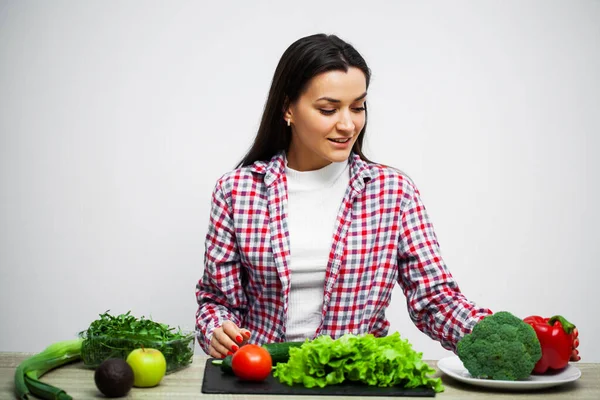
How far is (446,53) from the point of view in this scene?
15.2ft

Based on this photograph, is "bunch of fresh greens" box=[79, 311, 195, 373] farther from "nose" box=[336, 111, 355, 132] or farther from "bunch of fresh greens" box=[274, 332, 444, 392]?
"nose" box=[336, 111, 355, 132]

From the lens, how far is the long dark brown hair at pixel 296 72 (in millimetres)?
3068

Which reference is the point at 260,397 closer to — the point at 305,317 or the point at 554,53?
the point at 305,317

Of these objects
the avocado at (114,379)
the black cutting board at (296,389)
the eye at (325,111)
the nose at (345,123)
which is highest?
the eye at (325,111)

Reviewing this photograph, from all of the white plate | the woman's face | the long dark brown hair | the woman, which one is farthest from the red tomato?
the long dark brown hair

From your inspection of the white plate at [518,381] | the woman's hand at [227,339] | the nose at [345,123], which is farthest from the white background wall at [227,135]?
the white plate at [518,381]

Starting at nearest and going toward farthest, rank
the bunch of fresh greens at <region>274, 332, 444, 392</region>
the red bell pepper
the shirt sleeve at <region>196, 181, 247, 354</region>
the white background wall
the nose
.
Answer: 1. the bunch of fresh greens at <region>274, 332, 444, 392</region>
2. the red bell pepper
3. the nose
4. the shirt sleeve at <region>196, 181, 247, 354</region>
5. the white background wall

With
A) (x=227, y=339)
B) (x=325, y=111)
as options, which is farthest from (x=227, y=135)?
(x=227, y=339)

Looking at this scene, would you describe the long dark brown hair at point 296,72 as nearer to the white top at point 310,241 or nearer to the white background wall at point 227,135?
the white top at point 310,241

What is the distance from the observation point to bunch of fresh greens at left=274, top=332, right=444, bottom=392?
2164mm

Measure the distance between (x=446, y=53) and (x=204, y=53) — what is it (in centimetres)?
144

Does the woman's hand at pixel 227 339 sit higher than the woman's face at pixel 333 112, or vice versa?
the woman's face at pixel 333 112

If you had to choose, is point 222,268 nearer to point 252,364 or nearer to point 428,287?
point 428,287

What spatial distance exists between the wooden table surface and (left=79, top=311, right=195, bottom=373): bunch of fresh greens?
0.05m
